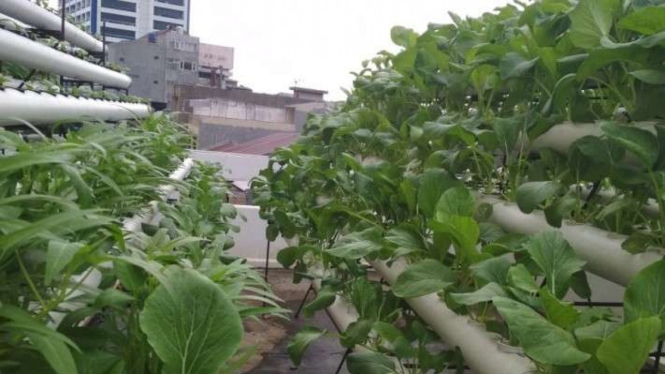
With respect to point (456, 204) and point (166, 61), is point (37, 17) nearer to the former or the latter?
point (456, 204)

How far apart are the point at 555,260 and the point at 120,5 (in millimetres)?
35112

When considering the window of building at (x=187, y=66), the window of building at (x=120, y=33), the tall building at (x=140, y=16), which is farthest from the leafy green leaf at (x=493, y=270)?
the window of building at (x=120, y=33)

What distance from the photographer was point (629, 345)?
73 centimetres

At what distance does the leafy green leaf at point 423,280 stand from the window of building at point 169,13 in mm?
A: 35754

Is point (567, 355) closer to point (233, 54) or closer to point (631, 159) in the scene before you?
point (631, 159)

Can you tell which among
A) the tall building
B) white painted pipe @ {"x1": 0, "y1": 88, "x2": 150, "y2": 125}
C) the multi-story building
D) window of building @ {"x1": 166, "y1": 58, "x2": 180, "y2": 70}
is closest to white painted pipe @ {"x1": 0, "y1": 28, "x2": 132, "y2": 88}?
white painted pipe @ {"x1": 0, "y1": 88, "x2": 150, "y2": 125}

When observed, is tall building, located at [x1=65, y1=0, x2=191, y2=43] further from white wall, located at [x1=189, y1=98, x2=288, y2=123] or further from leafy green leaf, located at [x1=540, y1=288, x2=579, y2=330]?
leafy green leaf, located at [x1=540, y1=288, x2=579, y2=330]

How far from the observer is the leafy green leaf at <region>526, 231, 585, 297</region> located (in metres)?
0.98

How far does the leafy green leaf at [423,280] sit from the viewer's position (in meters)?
1.14

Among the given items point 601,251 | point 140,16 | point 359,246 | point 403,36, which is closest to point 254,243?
point 403,36

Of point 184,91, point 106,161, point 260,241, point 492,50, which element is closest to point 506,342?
point 492,50

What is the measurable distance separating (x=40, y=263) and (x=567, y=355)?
0.63m

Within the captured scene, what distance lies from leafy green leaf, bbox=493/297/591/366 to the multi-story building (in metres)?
6.99

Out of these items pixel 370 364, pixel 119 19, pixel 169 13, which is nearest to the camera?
pixel 370 364
